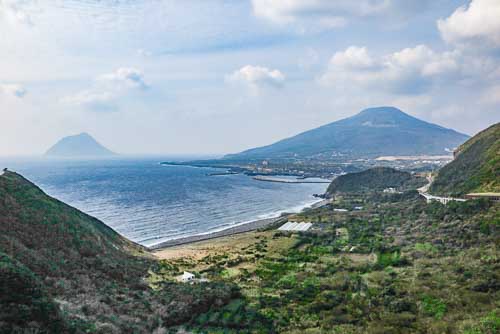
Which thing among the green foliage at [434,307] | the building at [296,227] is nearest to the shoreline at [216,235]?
the building at [296,227]

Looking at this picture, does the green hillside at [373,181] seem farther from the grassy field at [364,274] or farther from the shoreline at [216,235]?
the grassy field at [364,274]

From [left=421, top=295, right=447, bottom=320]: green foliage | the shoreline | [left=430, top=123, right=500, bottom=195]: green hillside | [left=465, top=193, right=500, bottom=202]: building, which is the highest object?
[left=430, top=123, right=500, bottom=195]: green hillside

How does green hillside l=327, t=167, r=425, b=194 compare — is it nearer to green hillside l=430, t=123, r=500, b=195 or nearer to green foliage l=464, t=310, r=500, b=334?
green hillside l=430, t=123, r=500, b=195

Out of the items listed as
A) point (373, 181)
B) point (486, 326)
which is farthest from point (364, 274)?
point (373, 181)

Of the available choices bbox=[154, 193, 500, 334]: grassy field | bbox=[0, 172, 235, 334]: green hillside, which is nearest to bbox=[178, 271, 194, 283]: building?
bbox=[154, 193, 500, 334]: grassy field

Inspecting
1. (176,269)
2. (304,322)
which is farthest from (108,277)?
(304,322)

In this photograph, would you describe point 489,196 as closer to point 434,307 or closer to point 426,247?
point 426,247

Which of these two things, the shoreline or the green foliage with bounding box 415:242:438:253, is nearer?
the green foliage with bounding box 415:242:438:253
